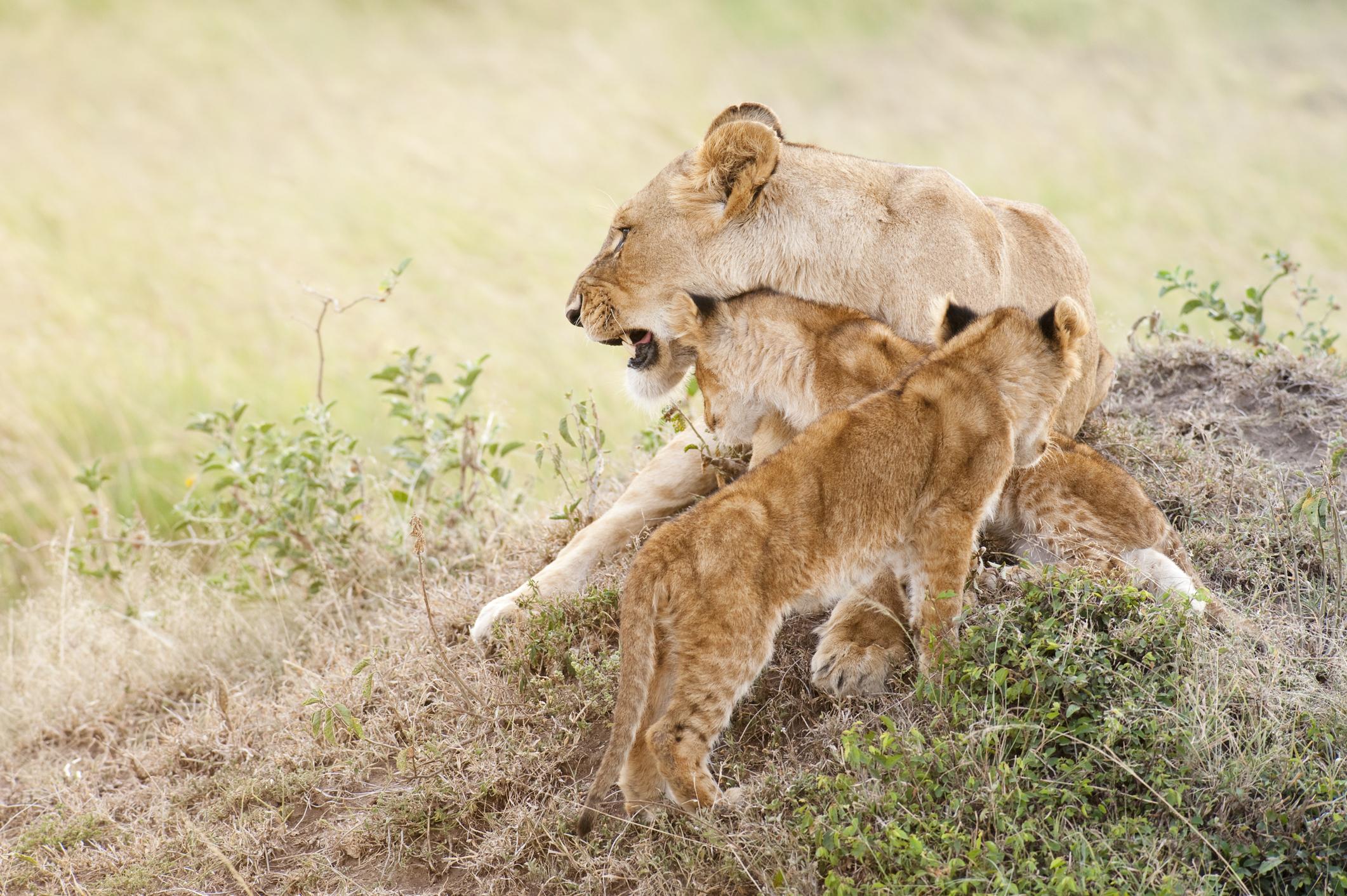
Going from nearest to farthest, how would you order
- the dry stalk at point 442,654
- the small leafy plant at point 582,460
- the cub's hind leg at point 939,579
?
1. the cub's hind leg at point 939,579
2. the dry stalk at point 442,654
3. the small leafy plant at point 582,460

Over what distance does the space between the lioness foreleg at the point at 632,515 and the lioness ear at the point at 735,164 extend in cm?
96

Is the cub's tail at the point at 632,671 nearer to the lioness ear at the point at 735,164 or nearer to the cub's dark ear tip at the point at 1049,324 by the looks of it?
the cub's dark ear tip at the point at 1049,324

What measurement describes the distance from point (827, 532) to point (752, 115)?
6.66 feet

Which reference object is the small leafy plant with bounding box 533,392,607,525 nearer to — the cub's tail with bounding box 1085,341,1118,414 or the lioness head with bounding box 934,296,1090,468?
the lioness head with bounding box 934,296,1090,468

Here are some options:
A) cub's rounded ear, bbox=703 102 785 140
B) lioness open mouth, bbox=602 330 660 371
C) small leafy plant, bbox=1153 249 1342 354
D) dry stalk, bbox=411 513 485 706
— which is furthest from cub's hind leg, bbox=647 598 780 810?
small leafy plant, bbox=1153 249 1342 354

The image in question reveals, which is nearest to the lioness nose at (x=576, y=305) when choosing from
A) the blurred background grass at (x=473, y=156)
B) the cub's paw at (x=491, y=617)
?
the cub's paw at (x=491, y=617)

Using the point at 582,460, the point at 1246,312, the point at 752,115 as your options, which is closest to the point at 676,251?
the point at 752,115

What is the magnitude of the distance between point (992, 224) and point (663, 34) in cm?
1490

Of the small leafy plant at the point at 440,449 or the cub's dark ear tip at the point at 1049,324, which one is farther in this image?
the small leafy plant at the point at 440,449

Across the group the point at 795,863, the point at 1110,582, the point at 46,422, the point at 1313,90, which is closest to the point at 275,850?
the point at 795,863

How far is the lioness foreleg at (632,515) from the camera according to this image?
4414mm

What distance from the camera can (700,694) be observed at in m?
3.10

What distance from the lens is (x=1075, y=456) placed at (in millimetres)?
3941

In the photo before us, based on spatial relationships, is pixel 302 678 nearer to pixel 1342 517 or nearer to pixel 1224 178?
pixel 1342 517
